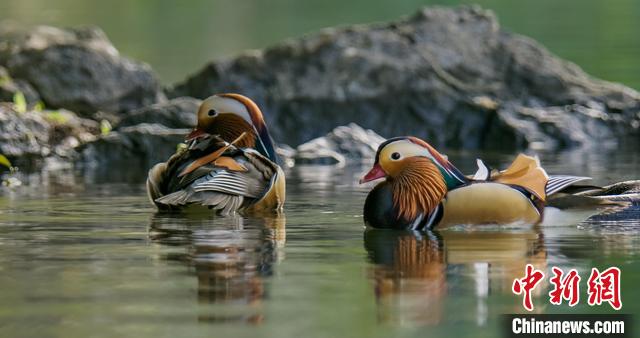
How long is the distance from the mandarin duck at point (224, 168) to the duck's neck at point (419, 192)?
65.5 inches

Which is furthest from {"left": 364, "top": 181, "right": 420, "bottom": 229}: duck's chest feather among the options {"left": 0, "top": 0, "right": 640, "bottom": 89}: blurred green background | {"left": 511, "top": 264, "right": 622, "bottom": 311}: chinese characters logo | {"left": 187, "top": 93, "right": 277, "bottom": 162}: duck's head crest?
{"left": 0, "top": 0, "right": 640, "bottom": 89}: blurred green background

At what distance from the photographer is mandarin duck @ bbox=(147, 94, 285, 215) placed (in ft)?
40.9

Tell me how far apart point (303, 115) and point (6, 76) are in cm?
417

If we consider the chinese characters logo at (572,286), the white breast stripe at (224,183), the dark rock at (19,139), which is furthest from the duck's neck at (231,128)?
the dark rock at (19,139)

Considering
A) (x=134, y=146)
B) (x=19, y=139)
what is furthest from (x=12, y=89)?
(x=19, y=139)

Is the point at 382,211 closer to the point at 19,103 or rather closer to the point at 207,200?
the point at 207,200

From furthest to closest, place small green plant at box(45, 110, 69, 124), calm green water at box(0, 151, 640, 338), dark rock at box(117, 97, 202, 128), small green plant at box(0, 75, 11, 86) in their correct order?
small green plant at box(0, 75, 11, 86) < dark rock at box(117, 97, 202, 128) < small green plant at box(45, 110, 69, 124) < calm green water at box(0, 151, 640, 338)

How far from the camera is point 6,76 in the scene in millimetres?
23188

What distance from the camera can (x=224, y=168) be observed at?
12492 mm

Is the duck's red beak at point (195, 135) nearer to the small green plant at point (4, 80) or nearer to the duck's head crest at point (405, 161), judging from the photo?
the duck's head crest at point (405, 161)

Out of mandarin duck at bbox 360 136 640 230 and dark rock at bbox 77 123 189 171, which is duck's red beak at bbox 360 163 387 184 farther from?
dark rock at bbox 77 123 189 171

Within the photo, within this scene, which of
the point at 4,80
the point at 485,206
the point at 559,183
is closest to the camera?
the point at 485,206

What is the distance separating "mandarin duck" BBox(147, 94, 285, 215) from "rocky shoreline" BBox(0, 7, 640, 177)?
8347 millimetres

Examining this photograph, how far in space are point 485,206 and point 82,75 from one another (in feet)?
46.4
